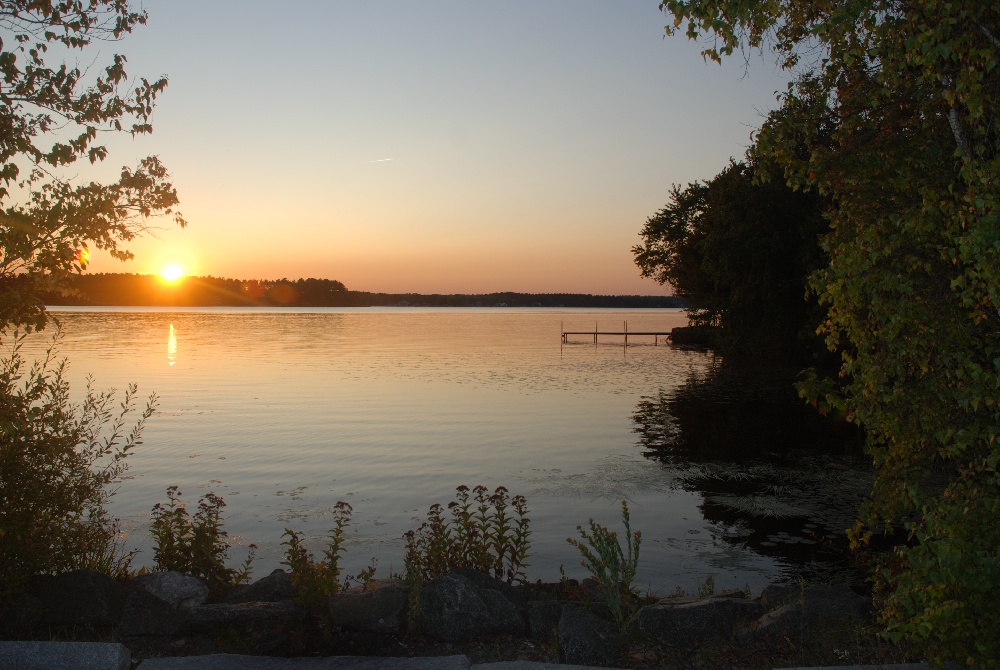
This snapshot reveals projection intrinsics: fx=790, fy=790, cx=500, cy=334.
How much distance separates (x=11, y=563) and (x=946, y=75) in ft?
28.9

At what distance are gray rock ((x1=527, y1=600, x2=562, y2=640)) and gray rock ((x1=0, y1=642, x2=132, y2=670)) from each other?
3317mm

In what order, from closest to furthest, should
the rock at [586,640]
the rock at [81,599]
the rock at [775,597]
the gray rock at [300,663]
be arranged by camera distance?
the gray rock at [300,663] → the rock at [586,640] → the rock at [81,599] → the rock at [775,597]

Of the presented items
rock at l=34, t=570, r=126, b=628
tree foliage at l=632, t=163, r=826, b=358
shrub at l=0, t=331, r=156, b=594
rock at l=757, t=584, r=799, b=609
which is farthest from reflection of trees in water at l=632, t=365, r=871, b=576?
tree foliage at l=632, t=163, r=826, b=358

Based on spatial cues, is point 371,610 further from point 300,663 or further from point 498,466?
point 498,466

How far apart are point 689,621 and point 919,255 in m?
3.47

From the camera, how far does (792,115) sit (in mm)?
6840

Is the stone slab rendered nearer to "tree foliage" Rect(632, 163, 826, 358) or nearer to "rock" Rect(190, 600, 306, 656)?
"rock" Rect(190, 600, 306, 656)

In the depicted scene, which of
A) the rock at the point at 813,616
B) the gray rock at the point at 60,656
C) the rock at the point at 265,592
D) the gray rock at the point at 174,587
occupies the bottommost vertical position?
the rock at the point at 265,592

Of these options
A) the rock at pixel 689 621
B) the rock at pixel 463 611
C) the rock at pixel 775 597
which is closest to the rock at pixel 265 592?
the rock at pixel 463 611

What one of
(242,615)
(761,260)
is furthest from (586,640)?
(761,260)

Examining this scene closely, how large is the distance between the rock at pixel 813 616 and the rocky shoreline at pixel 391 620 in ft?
0.03

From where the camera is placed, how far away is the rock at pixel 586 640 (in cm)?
612

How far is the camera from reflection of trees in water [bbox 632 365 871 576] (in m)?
12.9

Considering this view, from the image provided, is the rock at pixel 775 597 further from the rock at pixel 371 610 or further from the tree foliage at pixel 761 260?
the tree foliage at pixel 761 260
